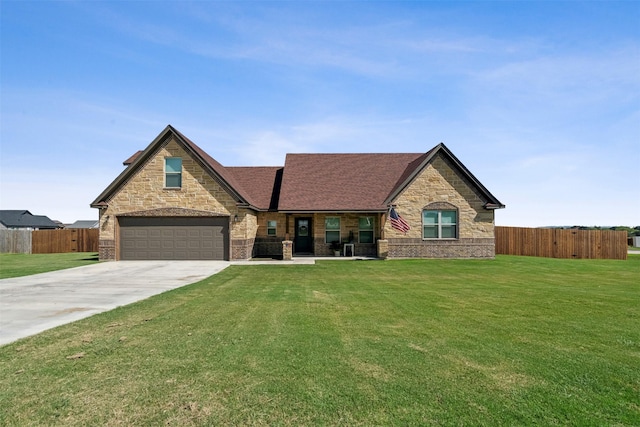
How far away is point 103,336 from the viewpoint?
6.18 meters

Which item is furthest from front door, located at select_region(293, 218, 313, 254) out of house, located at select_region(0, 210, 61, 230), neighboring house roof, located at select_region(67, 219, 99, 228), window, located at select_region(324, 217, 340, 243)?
neighboring house roof, located at select_region(67, 219, 99, 228)

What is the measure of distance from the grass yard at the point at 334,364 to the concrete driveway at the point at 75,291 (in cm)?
82

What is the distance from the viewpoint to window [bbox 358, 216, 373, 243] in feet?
77.8

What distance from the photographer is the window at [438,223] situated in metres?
22.7

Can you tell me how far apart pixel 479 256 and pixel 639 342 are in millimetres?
17450

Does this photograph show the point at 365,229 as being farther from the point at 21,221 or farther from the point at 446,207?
the point at 21,221

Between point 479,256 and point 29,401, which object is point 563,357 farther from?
point 479,256

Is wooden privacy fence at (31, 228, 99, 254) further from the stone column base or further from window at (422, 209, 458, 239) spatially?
window at (422, 209, 458, 239)

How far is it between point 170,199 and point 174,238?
235 centimetres

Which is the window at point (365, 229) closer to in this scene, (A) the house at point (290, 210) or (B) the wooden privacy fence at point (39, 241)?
(A) the house at point (290, 210)

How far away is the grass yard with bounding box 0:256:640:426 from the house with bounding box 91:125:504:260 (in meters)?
12.4

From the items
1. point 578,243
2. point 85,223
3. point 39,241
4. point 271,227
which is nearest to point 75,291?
point 271,227

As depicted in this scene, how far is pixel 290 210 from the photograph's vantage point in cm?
2252

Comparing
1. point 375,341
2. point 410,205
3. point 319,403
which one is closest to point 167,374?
point 319,403
